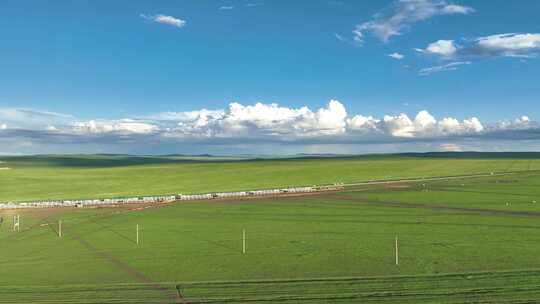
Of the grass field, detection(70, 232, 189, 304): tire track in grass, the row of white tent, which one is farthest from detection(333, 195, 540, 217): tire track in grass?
detection(70, 232, 189, 304): tire track in grass

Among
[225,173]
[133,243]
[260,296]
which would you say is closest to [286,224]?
[133,243]

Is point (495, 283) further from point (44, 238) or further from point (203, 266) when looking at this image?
point (44, 238)

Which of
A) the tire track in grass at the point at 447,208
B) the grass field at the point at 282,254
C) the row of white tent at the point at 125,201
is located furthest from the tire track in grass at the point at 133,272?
the tire track in grass at the point at 447,208

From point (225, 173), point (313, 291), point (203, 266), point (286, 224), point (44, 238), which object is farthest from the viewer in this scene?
point (225, 173)

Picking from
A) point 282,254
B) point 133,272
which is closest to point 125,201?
point 282,254

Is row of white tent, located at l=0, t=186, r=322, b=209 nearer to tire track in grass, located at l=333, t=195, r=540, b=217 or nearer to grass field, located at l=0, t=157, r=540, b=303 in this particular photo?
grass field, located at l=0, t=157, r=540, b=303

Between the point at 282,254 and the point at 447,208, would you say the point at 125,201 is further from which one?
the point at 447,208
